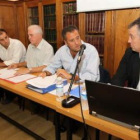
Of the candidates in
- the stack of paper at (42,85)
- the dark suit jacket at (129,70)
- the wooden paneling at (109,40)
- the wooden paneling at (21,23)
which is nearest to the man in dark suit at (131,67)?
the dark suit jacket at (129,70)

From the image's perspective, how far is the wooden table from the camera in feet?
2.87

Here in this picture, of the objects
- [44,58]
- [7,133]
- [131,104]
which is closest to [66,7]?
[44,58]

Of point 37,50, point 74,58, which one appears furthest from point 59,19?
point 74,58

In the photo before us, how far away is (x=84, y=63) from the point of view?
1810mm

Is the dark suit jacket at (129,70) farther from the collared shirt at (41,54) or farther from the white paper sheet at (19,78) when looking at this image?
the collared shirt at (41,54)

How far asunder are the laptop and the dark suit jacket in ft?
2.32

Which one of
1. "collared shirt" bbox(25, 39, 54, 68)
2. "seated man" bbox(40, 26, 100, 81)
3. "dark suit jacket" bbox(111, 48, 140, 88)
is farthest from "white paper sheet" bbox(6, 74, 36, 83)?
"dark suit jacket" bbox(111, 48, 140, 88)

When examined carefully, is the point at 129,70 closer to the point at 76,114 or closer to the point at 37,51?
the point at 76,114

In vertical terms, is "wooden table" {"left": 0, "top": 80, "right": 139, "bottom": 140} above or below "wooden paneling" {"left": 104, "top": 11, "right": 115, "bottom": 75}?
below

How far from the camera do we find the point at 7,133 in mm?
2084

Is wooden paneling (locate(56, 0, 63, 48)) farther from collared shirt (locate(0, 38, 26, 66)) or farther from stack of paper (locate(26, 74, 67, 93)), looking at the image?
stack of paper (locate(26, 74, 67, 93))

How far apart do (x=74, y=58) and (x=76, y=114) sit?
94 cm

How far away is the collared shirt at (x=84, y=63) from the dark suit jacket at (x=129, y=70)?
240 millimetres

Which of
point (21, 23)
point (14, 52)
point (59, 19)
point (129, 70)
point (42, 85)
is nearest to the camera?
point (42, 85)
